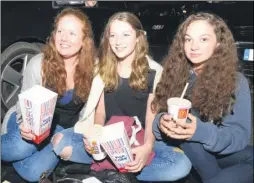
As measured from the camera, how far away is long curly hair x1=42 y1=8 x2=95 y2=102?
2.57 meters

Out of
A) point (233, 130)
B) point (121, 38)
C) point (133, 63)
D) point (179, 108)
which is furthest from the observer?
point (133, 63)

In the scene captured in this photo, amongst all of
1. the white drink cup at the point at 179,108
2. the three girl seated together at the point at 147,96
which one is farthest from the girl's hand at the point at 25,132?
the white drink cup at the point at 179,108

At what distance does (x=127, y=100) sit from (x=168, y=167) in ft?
1.80

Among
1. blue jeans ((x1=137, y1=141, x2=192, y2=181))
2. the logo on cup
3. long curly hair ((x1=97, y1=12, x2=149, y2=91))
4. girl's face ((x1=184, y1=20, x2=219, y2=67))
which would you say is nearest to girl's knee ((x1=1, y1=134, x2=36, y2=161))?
long curly hair ((x1=97, y1=12, x2=149, y2=91))

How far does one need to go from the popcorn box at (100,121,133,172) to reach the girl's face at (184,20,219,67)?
65cm

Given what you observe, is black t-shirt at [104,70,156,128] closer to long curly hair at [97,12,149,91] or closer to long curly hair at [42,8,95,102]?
long curly hair at [97,12,149,91]

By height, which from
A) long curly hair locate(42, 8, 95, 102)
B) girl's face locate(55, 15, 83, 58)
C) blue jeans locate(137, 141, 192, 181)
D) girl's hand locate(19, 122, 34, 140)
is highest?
girl's face locate(55, 15, 83, 58)

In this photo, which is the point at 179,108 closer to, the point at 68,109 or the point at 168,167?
the point at 168,167

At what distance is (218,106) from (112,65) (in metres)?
0.79

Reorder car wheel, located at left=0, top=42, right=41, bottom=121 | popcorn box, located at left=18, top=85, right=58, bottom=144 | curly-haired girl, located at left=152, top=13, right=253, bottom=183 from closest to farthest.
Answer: popcorn box, located at left=18, top=85, right=58, bottom=144, curly-haired girl, located at left=152, top=13, right=253, bottom=183, car wheel, located at left=0, top=42, right=41, bottom=121

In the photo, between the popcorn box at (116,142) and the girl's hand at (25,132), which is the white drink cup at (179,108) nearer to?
the popcorn box at (116,142)

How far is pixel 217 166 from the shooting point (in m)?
2.29

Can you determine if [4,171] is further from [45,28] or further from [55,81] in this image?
[45,28]

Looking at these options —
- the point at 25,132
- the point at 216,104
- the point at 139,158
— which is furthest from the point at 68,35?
the point at 216,104
